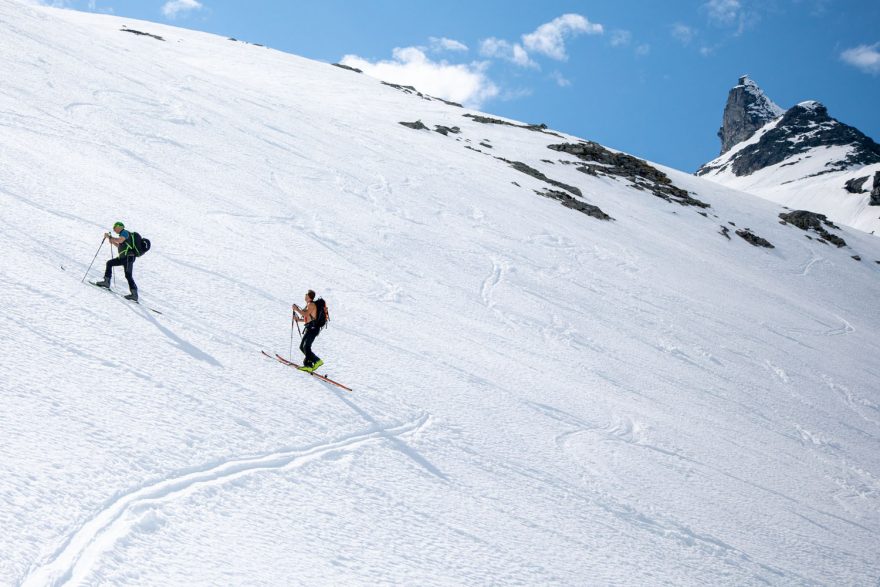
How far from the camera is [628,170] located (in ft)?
183

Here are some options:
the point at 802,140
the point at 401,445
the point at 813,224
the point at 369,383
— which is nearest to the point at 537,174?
the point at 813,224

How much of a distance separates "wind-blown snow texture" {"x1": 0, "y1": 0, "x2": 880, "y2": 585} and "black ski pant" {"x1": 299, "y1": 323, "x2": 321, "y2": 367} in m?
0.57

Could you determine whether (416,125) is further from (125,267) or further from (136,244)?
(125,267)

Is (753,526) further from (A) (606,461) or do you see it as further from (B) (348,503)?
(B) (348,503)

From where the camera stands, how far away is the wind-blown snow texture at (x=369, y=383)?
6297 mm

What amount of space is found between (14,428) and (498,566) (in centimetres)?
535

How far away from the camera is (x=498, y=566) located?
7051mm

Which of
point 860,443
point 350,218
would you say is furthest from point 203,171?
point 860,443

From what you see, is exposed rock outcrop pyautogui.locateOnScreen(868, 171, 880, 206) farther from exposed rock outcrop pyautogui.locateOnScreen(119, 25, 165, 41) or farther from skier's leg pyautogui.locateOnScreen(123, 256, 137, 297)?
skier's leg pyautogui.locateOnScreen(123, 256, 137, 297)

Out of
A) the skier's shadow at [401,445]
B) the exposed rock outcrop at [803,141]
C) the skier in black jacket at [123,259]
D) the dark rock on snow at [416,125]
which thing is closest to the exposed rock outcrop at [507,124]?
the dark rock on snow at [416,125]

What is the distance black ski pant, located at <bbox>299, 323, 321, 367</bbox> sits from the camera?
11188mm

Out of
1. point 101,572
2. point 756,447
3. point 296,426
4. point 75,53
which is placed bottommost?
point 101,572

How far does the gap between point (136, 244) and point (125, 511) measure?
7.24m

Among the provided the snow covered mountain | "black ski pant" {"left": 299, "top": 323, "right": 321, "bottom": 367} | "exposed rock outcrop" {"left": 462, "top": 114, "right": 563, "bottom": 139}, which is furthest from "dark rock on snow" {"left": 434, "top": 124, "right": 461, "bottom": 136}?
the snow covered mountain
